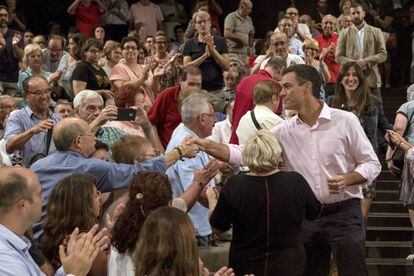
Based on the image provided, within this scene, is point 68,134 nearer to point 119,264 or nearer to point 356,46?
point 119,264

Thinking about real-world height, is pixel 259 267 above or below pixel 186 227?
below

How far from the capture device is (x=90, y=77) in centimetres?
1008

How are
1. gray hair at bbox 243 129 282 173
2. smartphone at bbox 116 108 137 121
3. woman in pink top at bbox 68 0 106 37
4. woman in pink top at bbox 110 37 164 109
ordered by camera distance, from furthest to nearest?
woman in pink top at bbox 68 0 106 37 → woman in pink top at bbox 110 37 164 109 → smartphone at bbox 116 108 137 121 → gray hair at bbox 243 129 282 173

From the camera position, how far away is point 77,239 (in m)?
Result: 4.46

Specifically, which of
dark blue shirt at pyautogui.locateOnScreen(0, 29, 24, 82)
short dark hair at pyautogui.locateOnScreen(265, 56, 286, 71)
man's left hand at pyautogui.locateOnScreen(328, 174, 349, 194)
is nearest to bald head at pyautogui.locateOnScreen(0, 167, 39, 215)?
man's left hand at pyautogui.locateOnScreen(328, 174, 349, 194)

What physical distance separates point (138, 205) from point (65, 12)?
592 inches

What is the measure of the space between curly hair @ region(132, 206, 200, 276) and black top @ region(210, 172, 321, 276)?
4.35 feet

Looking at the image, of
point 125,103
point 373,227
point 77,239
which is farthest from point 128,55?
point 77,239

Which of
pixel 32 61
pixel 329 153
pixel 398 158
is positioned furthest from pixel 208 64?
pixel 329 153

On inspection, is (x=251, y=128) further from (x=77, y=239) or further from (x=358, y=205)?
(x=77, y=239)

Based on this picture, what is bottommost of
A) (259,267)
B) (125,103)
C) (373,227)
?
(373,227)

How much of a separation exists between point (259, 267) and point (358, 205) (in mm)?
938

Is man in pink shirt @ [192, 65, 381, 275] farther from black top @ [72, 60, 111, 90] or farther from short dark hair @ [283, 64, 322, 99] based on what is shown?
black top @ [72, 60, 111, 90]

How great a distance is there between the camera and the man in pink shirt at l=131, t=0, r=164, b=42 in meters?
16.1
